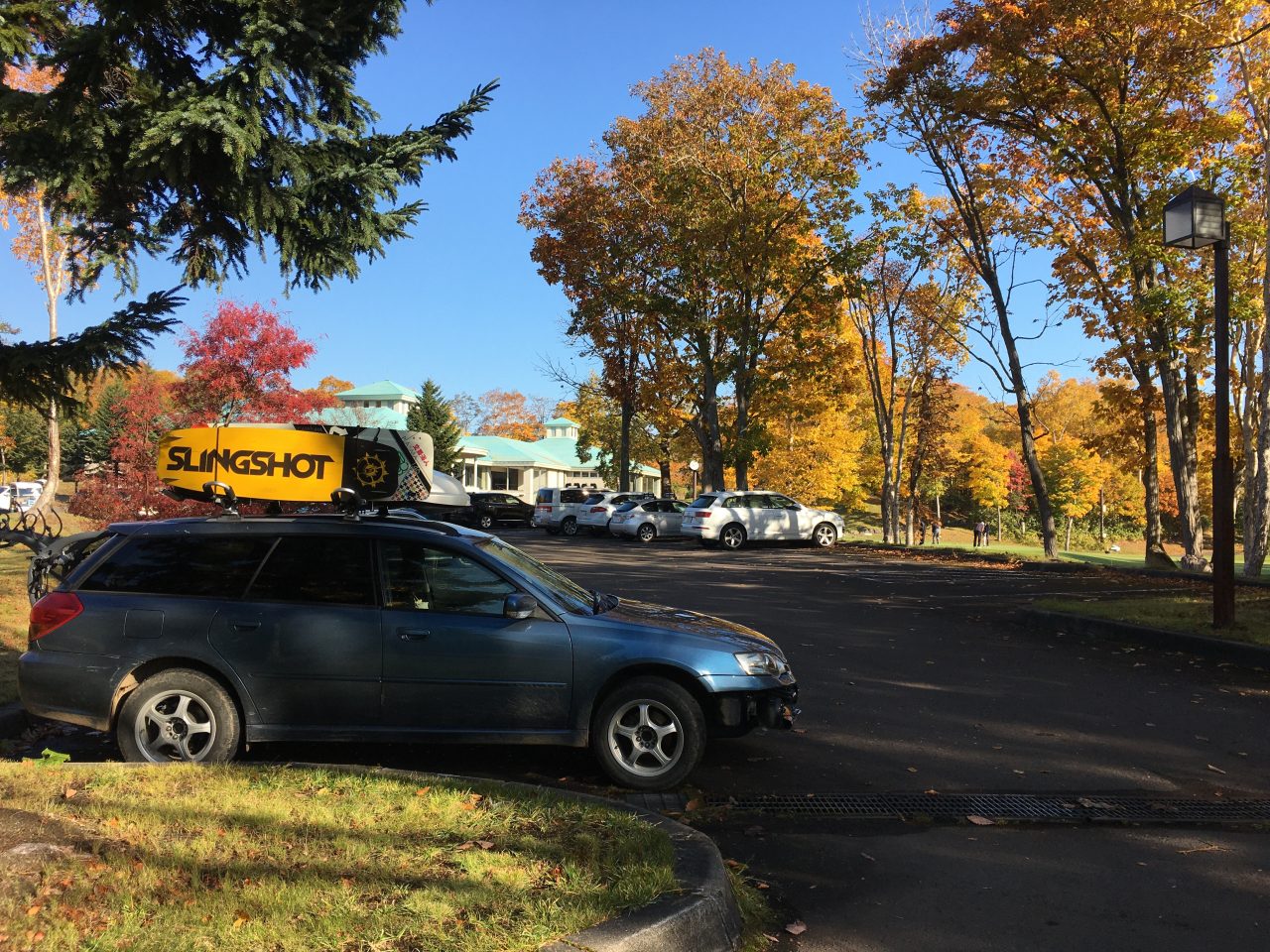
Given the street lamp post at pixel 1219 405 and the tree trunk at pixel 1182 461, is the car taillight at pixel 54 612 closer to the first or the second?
the street lamp post at pixel 1219 405

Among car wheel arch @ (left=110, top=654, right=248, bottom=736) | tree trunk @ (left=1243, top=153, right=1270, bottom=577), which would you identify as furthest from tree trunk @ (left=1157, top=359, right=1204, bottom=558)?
car wheel arch @ (left=110, top=654, right=248, bottom=736)

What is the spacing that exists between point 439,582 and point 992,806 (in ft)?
11.4

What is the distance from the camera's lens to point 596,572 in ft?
56.9

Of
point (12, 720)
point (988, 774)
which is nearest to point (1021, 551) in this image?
point (988, 774)

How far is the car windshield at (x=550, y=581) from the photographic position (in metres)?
5.40

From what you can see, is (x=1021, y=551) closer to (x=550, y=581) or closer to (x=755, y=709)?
(x=755, y=709)

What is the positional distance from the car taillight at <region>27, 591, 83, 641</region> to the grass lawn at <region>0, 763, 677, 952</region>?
934mm

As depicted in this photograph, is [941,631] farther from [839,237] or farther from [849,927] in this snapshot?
[839,237]

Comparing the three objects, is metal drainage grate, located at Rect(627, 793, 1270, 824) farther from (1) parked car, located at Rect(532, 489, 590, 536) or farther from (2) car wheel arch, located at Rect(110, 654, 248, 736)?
(1) parked car, located at Rect(532, 489, 590, 536)

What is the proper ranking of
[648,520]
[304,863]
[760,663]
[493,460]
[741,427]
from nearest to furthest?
[304,863]
[760,663]
[741,427]
[648,520]
[493,460]

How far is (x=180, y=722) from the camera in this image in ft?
16.9

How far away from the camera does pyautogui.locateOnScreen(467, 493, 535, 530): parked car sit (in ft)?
127

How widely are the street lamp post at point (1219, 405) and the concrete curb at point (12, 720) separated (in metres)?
11.3

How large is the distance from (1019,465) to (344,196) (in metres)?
62.2
